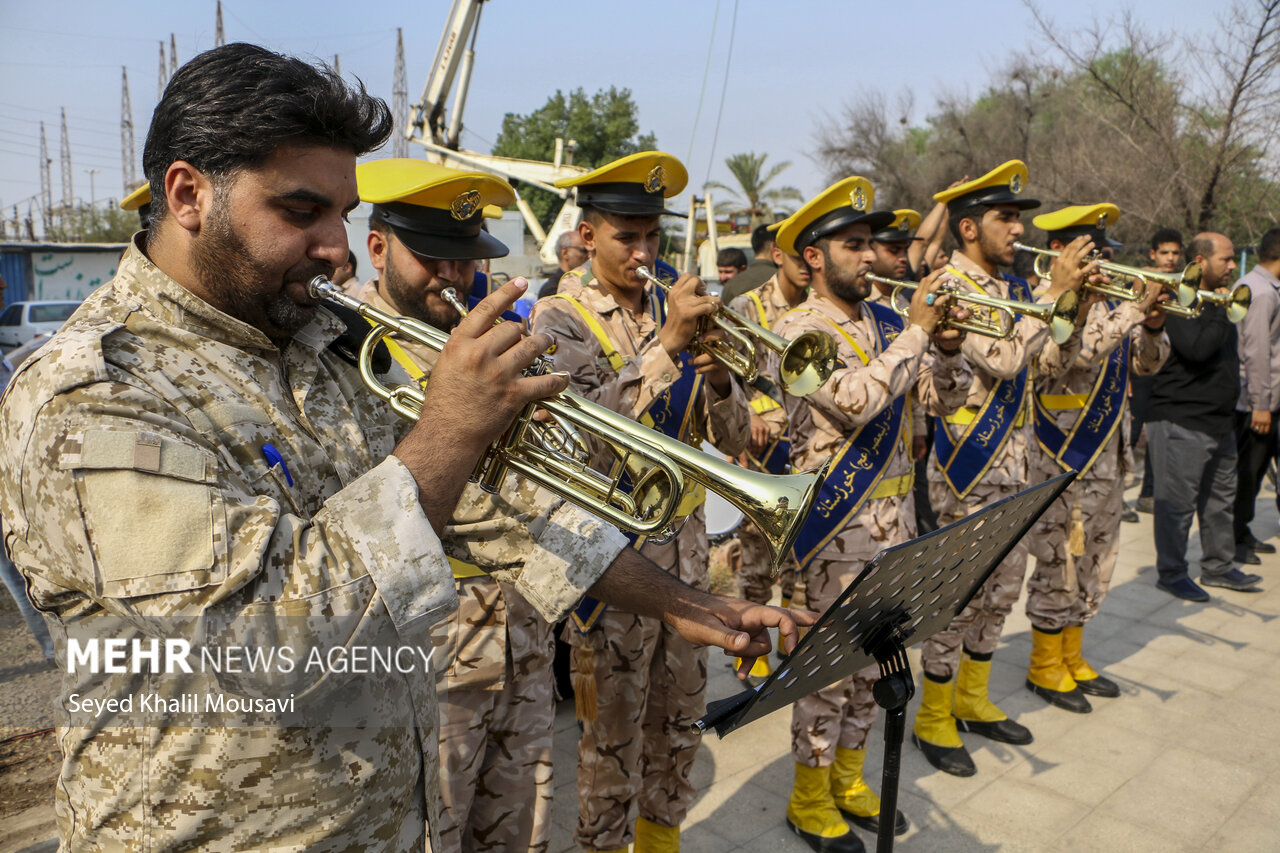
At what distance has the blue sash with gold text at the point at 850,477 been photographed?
3.82 m

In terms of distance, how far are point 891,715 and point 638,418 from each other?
1364 millimetres

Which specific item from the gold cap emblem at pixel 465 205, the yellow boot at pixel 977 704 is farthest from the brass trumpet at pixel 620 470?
the yellow boot at pixel 977 704

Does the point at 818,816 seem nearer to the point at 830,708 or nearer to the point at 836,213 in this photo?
the point at 830,708

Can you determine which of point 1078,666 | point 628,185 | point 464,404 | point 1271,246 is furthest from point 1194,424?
point 464,404

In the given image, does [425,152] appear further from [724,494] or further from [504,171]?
[724,494]

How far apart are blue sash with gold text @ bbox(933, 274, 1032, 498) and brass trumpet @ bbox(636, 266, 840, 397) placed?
4.75ft

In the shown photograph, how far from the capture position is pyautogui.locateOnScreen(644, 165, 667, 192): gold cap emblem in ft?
11.8

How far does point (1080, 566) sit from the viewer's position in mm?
5273

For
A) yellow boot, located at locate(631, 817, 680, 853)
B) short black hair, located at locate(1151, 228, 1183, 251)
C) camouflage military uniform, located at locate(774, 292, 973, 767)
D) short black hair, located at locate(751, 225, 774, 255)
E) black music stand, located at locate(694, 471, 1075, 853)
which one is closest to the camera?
black music stand, located at locate(694, 471, 1075, 853)

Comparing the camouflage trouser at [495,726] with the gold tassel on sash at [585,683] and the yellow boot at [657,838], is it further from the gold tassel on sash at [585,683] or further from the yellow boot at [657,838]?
the yellow boot at [657,838]

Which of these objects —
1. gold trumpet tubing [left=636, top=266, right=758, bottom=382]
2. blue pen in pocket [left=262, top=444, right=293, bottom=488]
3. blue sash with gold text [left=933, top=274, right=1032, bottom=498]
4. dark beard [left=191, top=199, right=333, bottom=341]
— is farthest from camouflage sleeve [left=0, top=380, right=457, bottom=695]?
blue sash with gold text [left=933, top=274, right=1032, bottom=498]

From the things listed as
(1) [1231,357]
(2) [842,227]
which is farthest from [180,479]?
(1) [1231,357]

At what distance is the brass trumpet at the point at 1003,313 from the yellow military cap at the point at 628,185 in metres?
1.10

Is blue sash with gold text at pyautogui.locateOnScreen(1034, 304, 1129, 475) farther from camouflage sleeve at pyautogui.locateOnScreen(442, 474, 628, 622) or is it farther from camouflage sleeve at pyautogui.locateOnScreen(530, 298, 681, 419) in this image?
camouflage sleeve at pyautogui.locateOnScreen(442, 474, 628, 622)
